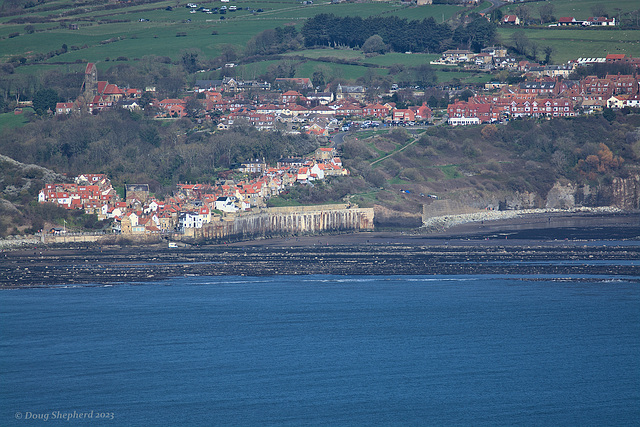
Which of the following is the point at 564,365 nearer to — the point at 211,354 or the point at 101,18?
the point at 211,354

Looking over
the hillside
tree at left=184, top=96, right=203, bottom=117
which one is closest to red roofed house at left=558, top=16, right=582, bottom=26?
the hillside

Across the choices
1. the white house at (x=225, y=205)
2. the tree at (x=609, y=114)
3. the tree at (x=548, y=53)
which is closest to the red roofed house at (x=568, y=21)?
the tree at (x=548, y=53)

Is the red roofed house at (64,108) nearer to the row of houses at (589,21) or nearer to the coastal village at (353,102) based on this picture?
the coastal village at (353,102)

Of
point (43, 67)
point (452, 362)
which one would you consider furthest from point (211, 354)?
point (43, 67)

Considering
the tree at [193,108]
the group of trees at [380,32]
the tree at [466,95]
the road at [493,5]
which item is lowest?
the tree at [193,108]

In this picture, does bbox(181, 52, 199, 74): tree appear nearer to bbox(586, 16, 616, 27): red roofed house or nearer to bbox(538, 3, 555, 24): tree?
bbox(538, 3, 555, 24): tree

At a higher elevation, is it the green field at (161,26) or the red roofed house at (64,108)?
the green field at (161,26)

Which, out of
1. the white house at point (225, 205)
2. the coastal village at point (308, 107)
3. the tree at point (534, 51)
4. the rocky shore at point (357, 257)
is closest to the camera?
the rocky shore at point (357, 257)
